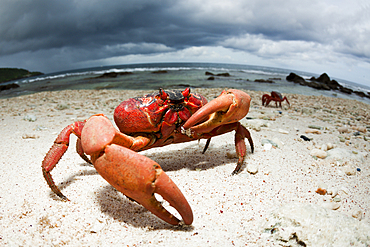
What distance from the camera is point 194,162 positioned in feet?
10.4

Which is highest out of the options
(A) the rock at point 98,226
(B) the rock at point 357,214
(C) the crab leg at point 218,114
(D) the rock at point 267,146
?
(C) the crab leg at point 218,114

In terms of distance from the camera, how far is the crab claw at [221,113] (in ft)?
7.81

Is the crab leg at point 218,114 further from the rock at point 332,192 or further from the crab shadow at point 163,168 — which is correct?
the rock at point 332,192

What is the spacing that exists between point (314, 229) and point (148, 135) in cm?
197

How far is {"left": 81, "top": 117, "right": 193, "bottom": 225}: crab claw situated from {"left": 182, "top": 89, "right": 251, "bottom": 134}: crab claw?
0.93m

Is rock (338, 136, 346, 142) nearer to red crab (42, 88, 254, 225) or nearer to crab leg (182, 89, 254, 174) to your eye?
red crab (42, 88, 254, 225)

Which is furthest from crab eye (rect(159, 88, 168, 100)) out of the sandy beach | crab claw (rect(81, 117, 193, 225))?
the sandy beach

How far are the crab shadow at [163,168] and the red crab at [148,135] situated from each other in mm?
322

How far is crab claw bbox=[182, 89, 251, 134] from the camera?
93.7 inches

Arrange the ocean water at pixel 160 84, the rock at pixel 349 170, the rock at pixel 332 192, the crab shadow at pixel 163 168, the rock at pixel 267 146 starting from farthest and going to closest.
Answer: the ocean water at pixel 160 84 → the rock at pixel 267 146 → the rock at pixel 349 170 → the rock at pixel 332 192 → the crab shadow at pixel 163 168

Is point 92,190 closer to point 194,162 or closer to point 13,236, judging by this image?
point 13,236

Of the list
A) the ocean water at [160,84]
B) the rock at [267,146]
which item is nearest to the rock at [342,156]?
the rock at [267,146]

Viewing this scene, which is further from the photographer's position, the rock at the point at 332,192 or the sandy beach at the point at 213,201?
the rock at the point at 332,192

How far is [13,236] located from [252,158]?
294cm
